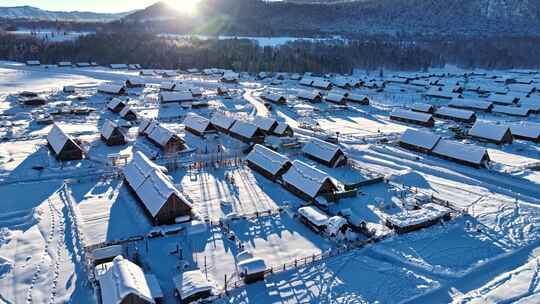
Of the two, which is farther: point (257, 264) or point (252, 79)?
point (252, 79)

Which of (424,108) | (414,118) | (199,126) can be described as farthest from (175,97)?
(424,108)

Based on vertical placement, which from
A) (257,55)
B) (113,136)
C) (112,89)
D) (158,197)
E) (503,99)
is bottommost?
(158,197)

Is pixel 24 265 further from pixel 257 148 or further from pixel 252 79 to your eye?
pixel 252 79

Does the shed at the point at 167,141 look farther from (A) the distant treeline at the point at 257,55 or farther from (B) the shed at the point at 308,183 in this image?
(A) the distant treeline at the point at 257,55

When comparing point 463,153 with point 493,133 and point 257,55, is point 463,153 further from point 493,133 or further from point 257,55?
point 257,55

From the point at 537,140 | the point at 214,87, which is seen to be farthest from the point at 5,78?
the point at 537,140

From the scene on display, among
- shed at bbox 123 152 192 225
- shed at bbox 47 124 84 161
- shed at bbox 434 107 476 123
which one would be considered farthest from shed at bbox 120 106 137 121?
shed at bbox 434 107 476 123

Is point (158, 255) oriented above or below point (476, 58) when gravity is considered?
below
